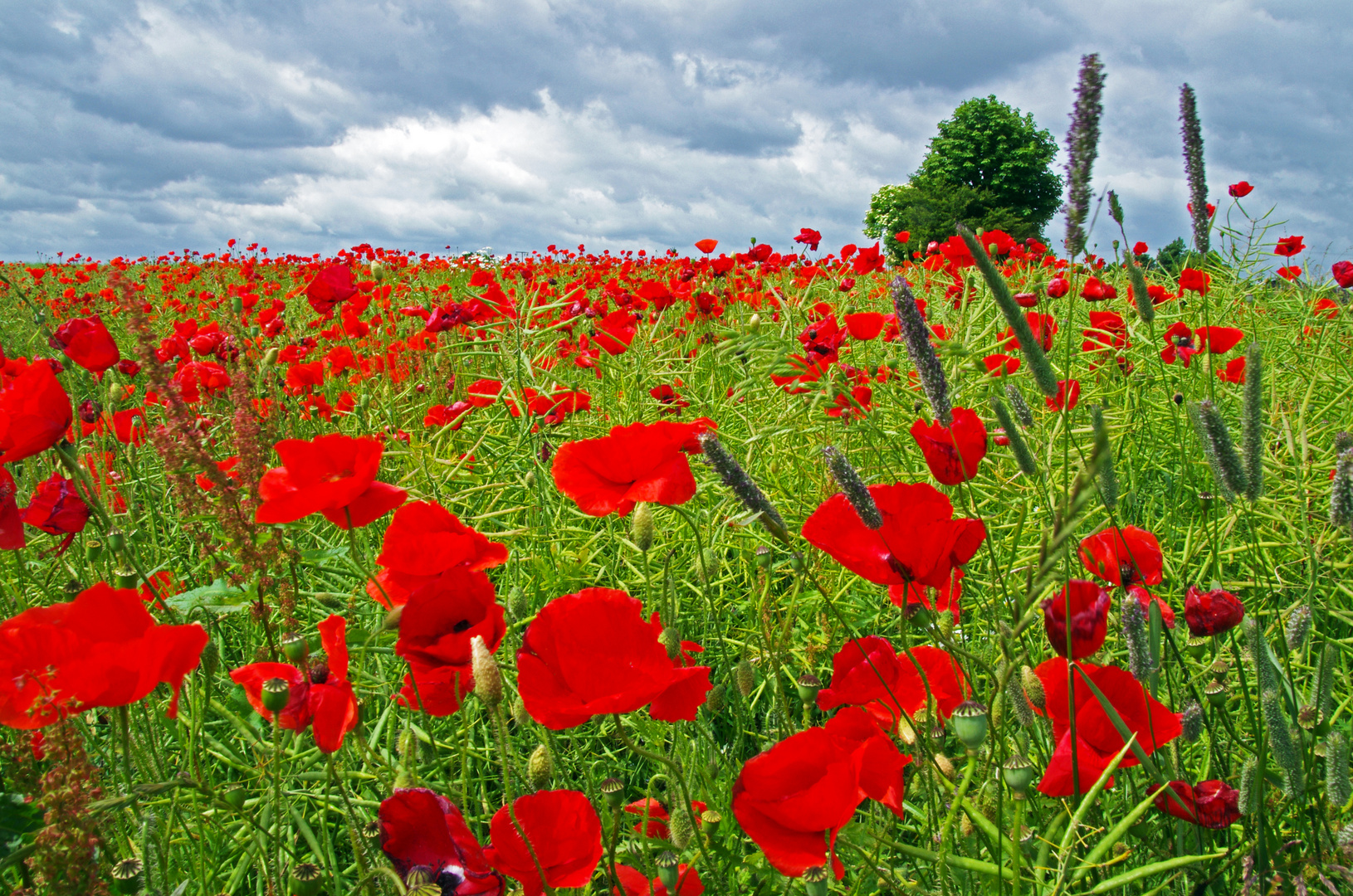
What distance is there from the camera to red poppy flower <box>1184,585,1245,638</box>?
2.54 feet

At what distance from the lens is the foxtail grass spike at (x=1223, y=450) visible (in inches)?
26.7

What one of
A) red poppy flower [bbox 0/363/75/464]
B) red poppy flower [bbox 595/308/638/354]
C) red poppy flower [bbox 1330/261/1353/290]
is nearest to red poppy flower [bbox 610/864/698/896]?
red poppy flower [bbox 0/363/75/464]

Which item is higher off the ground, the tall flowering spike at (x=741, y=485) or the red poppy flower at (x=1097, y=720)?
the tall flowering spike at (x=741, y=485)

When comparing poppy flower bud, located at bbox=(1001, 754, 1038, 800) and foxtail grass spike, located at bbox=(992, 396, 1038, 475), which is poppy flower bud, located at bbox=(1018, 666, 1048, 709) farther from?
foxtail grass spike, located at bbox=(992, 396, 1038, 475)

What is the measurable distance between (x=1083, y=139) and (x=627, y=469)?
69 cm

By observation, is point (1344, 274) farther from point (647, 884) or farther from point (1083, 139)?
point (647, 884)

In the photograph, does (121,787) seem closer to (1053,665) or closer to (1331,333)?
(1053,665)

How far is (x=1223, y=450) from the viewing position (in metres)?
0.69

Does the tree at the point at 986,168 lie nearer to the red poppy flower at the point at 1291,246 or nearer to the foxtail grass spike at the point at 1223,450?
the red poppy flower at the point at 1291,246

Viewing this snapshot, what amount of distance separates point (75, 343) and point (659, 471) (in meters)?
1.42

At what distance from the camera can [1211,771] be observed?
103 cm

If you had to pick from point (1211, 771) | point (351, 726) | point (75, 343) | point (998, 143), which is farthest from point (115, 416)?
point (998, 143)

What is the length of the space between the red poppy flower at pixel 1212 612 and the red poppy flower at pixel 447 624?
28.9 inches

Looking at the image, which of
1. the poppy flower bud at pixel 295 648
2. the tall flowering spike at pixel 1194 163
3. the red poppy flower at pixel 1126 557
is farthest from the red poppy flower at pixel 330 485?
the tall flowering spike at pixel 1194 163
